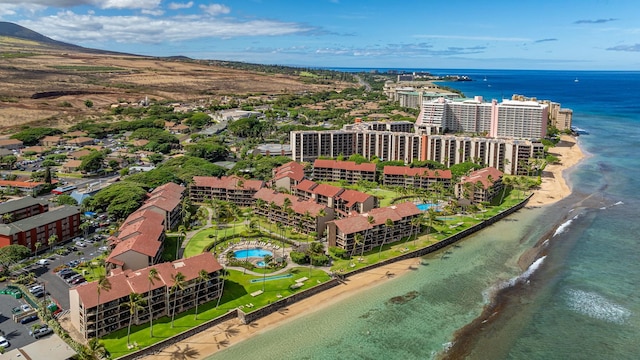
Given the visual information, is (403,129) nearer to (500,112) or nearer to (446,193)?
(500,112)

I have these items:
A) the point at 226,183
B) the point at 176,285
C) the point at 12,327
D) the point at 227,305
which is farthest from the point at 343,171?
the point at 12,327

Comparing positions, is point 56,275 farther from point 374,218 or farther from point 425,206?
point 425,206

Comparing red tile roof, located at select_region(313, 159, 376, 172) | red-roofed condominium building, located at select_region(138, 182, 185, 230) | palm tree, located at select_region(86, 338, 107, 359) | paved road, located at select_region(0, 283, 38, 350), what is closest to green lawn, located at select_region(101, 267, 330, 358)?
palm tree, located at select_region(86, 338, 107, 359)

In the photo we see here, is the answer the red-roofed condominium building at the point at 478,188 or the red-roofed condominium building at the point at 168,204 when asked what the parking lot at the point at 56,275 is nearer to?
the red-roofed condominium building at the point at 168,204

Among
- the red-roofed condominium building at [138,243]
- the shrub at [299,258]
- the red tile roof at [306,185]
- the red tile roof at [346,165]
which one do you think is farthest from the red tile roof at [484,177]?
the red-roofed condominium building at [138,243]

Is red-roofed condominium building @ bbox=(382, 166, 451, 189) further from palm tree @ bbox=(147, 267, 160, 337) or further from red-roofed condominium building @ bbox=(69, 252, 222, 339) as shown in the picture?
palm tree @ bbox=(147, 267, 160, 337)
